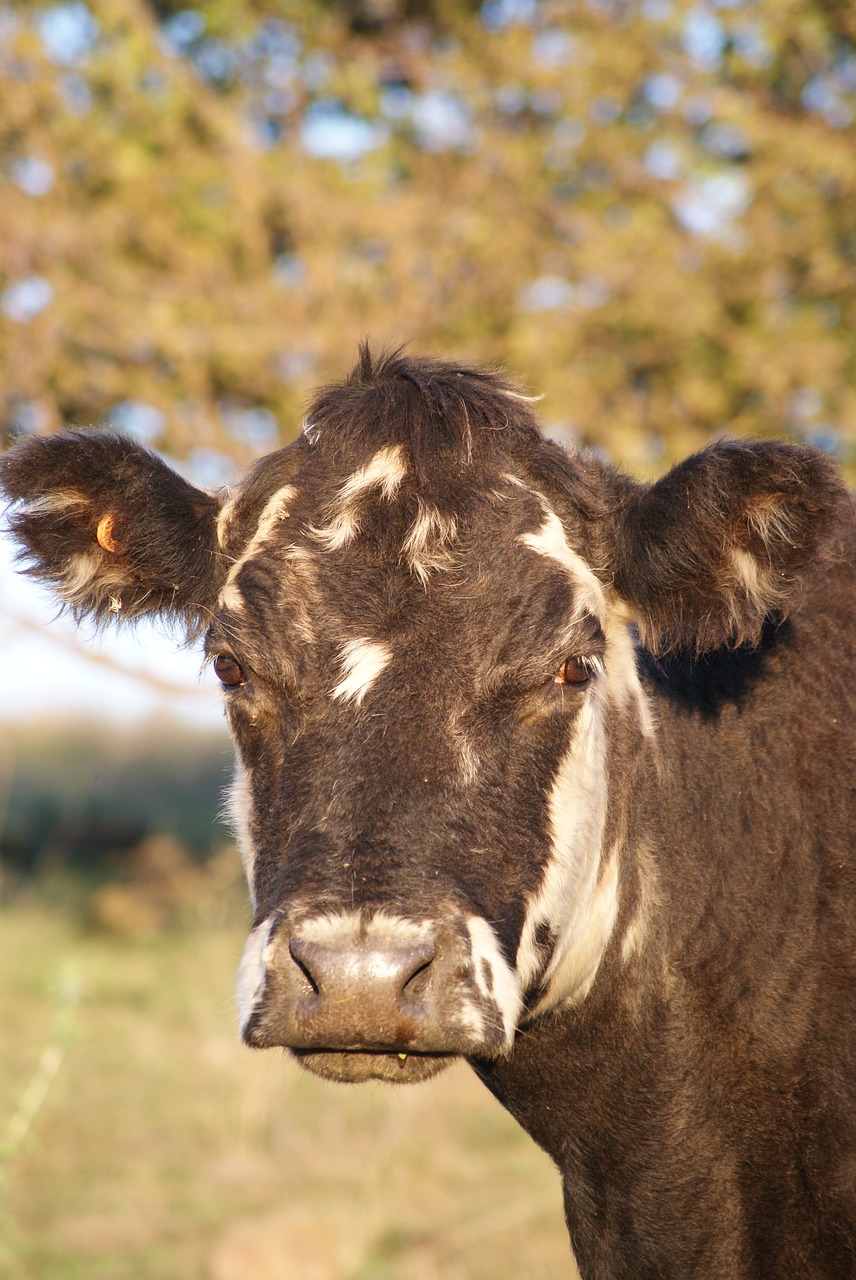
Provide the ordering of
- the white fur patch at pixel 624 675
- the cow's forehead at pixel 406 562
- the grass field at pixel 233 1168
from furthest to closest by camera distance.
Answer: the grass field at pixel 233 1168
the white fur patch at pixel 624 675
the cow's forehead at pixel 406 562

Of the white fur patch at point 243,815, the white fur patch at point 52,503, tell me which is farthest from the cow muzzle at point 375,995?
the white fur patch at point 52,503

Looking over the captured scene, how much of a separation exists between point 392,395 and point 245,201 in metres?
8.52

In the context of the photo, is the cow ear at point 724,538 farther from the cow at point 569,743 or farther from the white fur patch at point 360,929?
the white fur patch at point 360,929

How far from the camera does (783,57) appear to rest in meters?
11.5

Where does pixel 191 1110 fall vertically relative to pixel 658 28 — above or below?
below

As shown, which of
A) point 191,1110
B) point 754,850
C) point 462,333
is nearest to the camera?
point 754,850

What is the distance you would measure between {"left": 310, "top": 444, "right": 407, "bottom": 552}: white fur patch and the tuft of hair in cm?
4

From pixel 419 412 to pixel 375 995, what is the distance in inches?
68.9

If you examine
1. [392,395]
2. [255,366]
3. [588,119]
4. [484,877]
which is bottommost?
[484,877]

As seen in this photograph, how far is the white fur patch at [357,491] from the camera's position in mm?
3670

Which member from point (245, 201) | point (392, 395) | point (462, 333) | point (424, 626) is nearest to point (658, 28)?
point (462, 333)

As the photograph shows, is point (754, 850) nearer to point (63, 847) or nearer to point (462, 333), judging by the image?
point (462, 333)

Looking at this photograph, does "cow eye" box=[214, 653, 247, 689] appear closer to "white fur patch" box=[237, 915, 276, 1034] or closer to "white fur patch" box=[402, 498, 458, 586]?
"white fur patch" box=[402, 498, 458, 586]

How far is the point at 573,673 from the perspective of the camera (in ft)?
12.1
